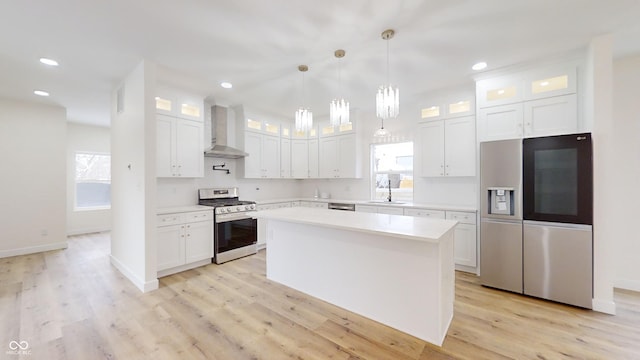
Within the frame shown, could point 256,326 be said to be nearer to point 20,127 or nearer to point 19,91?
point 19,91

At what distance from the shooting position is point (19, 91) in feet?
13.6

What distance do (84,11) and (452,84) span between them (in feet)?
14.6

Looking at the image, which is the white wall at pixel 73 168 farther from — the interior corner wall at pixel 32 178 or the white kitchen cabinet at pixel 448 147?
the white kitchen cabinet at pixel 448 147

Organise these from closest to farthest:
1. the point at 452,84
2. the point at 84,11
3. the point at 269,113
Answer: the point at 84,11
the point at 452,84
the point at 269,113

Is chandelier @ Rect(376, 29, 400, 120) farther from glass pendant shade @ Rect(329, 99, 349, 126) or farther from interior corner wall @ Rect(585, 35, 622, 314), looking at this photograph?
interior corner wall @ Rect(585, 35, 622, 314)

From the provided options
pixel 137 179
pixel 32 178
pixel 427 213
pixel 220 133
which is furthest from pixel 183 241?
pixel 427 213

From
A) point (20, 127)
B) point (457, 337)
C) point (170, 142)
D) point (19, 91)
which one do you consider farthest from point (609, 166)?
point (20, 127)

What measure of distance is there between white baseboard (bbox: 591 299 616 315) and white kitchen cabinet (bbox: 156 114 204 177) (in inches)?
211

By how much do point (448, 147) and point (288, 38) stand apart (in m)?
2.96

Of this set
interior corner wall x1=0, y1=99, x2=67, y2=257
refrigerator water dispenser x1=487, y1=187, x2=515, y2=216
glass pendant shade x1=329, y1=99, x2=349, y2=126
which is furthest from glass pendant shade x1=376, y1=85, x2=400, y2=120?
interior corner wall x1=0, y1=99, x2=67, y2=257

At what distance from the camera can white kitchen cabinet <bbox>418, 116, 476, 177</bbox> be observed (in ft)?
12.9

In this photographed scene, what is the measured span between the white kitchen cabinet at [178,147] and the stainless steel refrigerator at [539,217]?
14.1 feet

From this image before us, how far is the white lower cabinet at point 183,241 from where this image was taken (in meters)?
3.64

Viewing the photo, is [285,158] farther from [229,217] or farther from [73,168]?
[73,168]
